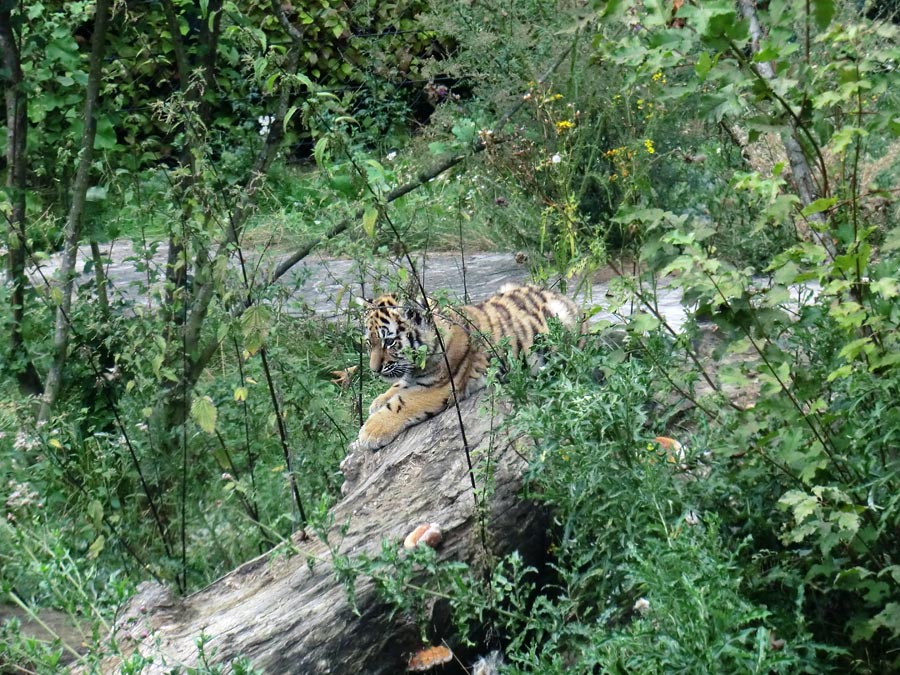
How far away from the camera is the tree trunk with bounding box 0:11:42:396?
550 centimetres

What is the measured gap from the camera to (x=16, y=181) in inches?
224

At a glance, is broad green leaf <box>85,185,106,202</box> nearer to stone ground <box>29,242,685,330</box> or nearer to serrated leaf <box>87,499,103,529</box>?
stone ground <box>29,242,685,330</box>

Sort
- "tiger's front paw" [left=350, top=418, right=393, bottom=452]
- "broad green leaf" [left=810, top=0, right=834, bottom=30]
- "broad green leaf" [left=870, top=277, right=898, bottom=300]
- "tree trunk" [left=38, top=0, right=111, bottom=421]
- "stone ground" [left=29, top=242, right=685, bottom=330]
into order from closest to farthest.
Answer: "broad green leaf" [left=870, top=277, right=898, bottom=300] < "broad green leaf" [left=810, top=0, right=834, bottom=30] < "tiger's front paw" [left=350, top=418, right=393, bottom=452] < "tree trunk" [left=38, top=0, right=111, bottom=421] < "stone ground" [left=29, top=242, right=685, bottom=330]

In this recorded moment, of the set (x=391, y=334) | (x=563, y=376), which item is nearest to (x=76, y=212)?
(x=391, y=334)

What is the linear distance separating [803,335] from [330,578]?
1667 mm

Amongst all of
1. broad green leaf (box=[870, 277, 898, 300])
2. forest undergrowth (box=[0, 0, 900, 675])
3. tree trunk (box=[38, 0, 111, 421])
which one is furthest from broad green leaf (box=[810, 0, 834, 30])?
tree trunk (box=[38, 0, 111, 421])

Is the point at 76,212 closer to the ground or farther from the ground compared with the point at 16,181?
closer to the ground

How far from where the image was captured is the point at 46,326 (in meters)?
5.85

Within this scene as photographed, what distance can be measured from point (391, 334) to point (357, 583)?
4.90ft

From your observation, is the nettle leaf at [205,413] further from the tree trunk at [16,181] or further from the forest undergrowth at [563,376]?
the tree trunk at [16,181]

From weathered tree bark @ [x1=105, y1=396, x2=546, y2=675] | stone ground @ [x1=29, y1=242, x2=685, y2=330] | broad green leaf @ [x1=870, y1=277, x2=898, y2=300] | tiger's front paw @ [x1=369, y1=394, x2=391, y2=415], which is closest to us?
broad green leaf @ [x1=870, y1=277, x2=898, y2=300]

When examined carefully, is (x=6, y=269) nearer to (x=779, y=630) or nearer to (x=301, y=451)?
(x=301, y=451)

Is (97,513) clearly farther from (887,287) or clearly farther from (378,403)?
(887,287)

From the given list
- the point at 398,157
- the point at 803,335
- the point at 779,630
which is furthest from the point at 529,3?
the point at 779,630
